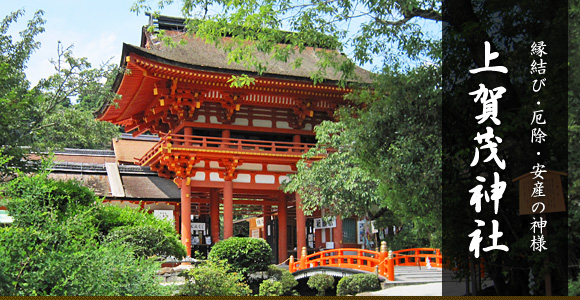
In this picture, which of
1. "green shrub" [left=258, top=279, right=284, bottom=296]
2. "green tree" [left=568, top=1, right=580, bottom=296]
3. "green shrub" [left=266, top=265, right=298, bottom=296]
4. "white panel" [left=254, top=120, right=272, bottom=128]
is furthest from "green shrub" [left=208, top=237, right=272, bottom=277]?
"green tree" [left=568, top=1, right=580, bottom=296]

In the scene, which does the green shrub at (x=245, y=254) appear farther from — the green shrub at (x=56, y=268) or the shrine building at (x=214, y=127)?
the green shrub at (x=56, y=268)

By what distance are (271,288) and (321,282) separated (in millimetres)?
1482

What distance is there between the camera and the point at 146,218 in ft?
44.2

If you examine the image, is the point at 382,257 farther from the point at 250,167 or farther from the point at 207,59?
the point at 207,59

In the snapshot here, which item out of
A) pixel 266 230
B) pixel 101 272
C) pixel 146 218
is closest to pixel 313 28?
pixel 101 272

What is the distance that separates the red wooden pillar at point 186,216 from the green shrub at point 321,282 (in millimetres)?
4206

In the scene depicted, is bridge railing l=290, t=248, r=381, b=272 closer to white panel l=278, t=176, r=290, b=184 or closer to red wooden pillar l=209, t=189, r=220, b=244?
white panel l=278, t=176, r=290, b=184

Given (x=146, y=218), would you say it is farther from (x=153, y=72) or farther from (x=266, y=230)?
(x=266, y=230)

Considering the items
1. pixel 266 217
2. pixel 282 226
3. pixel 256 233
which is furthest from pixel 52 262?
pixel 256 233

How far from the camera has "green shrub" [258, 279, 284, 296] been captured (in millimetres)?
16156

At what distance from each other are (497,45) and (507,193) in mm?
2307

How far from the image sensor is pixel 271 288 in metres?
16.3

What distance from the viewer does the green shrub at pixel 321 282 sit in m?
16.7

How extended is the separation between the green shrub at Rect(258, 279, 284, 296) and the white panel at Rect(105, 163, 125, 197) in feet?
21.2
